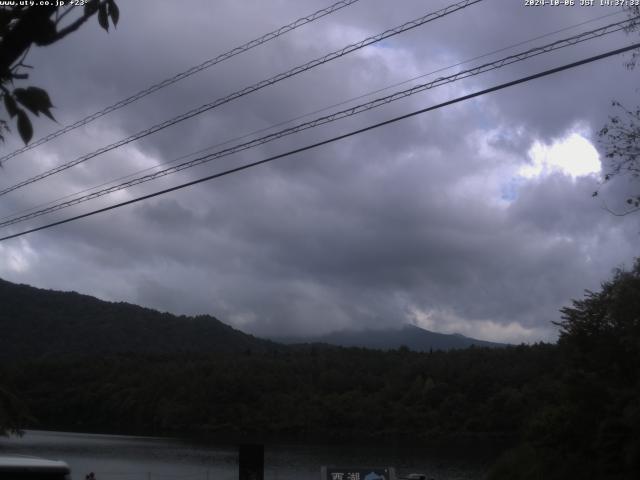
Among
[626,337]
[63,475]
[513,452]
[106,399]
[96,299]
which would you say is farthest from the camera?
[96,299]

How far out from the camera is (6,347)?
242 ft

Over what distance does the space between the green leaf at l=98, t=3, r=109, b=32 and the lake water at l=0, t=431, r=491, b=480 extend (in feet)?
106

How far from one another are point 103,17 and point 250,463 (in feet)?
46.7

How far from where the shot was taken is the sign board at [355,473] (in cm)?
1458

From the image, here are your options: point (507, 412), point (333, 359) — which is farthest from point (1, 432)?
point (333, 359)

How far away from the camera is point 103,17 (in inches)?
139

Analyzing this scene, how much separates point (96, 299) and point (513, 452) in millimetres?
96509

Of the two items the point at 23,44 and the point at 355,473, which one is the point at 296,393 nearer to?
the point at 355,473

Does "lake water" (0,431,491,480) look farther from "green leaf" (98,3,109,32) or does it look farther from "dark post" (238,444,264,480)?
"green leaf" (98,3,109,32)

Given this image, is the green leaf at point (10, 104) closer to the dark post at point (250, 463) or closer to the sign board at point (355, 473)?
the sign board at point (355, 473)

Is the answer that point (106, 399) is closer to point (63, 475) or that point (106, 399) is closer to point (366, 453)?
point (366, 453)

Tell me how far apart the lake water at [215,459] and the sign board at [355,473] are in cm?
2104

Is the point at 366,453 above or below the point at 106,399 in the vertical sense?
below

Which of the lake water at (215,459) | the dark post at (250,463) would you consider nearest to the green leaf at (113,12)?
the dark post at (250,463)
